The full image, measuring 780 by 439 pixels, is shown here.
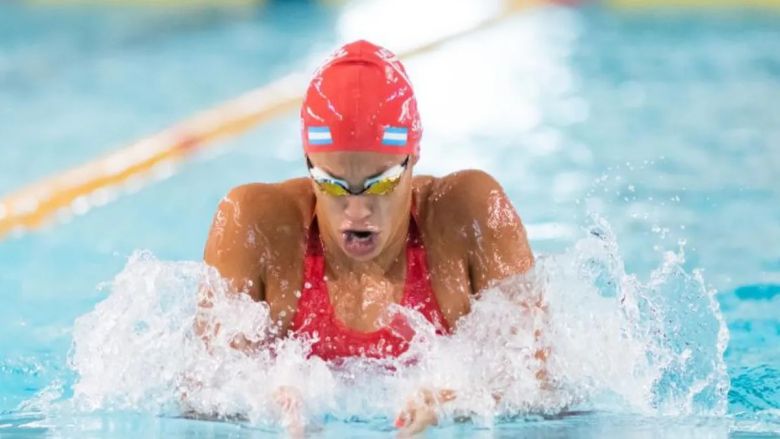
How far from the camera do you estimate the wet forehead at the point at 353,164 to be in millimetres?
2658

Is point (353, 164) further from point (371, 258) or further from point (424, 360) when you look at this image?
point (424, 360)

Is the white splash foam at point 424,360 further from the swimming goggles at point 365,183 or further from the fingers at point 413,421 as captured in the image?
the swimming goggles at point 365,183

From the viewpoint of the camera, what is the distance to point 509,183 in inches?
224

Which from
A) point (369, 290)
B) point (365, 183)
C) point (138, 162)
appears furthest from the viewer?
point (138, 162)

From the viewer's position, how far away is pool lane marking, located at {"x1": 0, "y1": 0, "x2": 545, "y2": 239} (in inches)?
216

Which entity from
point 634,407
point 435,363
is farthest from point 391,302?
point 634,407

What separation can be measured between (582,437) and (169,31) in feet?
22.1

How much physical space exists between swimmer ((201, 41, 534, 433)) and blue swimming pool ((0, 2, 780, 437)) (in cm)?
11

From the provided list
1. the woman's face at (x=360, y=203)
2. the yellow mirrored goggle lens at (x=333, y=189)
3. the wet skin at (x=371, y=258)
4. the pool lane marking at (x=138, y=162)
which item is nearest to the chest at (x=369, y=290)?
the wet skin at (x=371, y=258)

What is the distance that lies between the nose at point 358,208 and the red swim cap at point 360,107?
96 millimetres

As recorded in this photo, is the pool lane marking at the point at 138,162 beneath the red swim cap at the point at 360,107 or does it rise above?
above

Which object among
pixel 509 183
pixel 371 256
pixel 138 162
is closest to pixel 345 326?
pixel 371 256

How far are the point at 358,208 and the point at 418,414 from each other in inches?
16.2

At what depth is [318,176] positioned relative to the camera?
2.68 m
